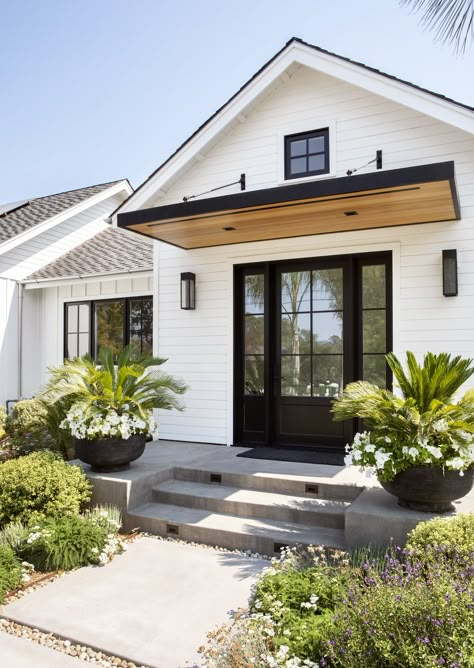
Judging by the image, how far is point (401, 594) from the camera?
97.3 inches

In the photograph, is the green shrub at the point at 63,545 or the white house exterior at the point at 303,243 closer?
the green shrub at the point at 63,545

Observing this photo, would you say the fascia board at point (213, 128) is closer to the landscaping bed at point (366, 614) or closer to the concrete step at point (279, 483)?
the concrete step at point (279, 483)

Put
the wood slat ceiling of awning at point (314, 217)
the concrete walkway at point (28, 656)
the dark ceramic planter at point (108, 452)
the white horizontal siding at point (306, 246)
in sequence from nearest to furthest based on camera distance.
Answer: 1. the concrete walkway at point (28, 656)
2. the wood slat ceiling of awning at point (314, 217)
3. the dark ceramic planter at point (108, 452)
4. the white horizontal siding at point (306, 246)

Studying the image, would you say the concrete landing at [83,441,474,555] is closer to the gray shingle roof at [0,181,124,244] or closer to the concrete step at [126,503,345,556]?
the concrete step at [126,503,345,556]

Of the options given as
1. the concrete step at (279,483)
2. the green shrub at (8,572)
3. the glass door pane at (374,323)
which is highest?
the glass door pane at (374,323)

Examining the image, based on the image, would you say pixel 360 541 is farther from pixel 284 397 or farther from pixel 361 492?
pixel 284 397

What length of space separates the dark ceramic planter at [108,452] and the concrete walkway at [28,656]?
90.0 inches

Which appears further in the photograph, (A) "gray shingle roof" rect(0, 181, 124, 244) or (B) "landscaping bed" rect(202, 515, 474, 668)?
(A) "gray shingle roof" rect(0, 181, 124, 244)

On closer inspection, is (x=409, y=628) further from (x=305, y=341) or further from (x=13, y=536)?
(x=305, y=341)

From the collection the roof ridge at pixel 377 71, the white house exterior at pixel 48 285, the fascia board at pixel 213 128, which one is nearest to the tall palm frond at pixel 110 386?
the fascia board at pixel 213 128

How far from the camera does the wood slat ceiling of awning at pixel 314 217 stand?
5340mm

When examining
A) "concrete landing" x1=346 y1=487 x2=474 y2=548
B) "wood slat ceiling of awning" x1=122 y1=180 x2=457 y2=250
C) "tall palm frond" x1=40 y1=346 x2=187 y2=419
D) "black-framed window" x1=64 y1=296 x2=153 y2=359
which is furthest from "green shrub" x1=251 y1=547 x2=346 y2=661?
"black-framed window" x1=64 y1=296 x2=153 y2=359

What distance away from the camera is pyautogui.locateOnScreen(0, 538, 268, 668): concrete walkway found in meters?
3.12

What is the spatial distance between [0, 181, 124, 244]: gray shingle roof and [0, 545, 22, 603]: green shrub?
846 cm
